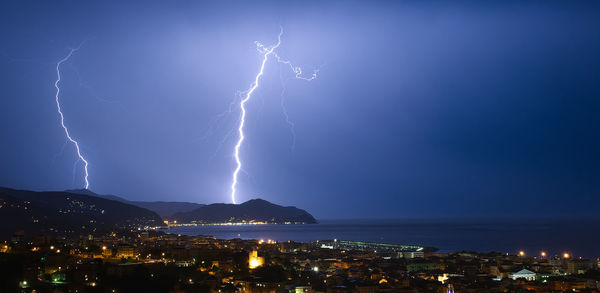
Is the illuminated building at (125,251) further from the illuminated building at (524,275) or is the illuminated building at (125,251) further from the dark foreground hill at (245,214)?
the dark foreground hill at (245,214)

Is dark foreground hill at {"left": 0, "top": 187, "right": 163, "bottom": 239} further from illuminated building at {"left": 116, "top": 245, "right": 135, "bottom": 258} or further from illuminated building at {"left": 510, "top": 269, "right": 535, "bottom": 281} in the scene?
illuminated building at {"left": 510, "top": 269, "right": 535, "bottom": 281}

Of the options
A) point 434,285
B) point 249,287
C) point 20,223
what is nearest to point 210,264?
point 249,287

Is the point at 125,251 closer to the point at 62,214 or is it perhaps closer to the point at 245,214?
the point at 62,214

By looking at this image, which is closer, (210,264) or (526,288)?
(526,288)

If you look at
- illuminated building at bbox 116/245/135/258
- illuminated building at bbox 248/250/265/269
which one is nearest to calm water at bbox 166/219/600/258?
illuminated building at bbox 248/250/265/269

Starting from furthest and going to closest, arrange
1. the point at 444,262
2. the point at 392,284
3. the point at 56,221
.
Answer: the point at 56,221 → the point at 444,262 → the point at 392,284

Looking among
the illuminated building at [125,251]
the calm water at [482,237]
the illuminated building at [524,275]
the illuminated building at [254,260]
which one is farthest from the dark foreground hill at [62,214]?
the illuminated building at [524,275]

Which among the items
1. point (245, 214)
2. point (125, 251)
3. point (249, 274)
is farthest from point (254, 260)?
point (245, 214)

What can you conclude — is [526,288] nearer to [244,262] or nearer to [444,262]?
[444,262]
